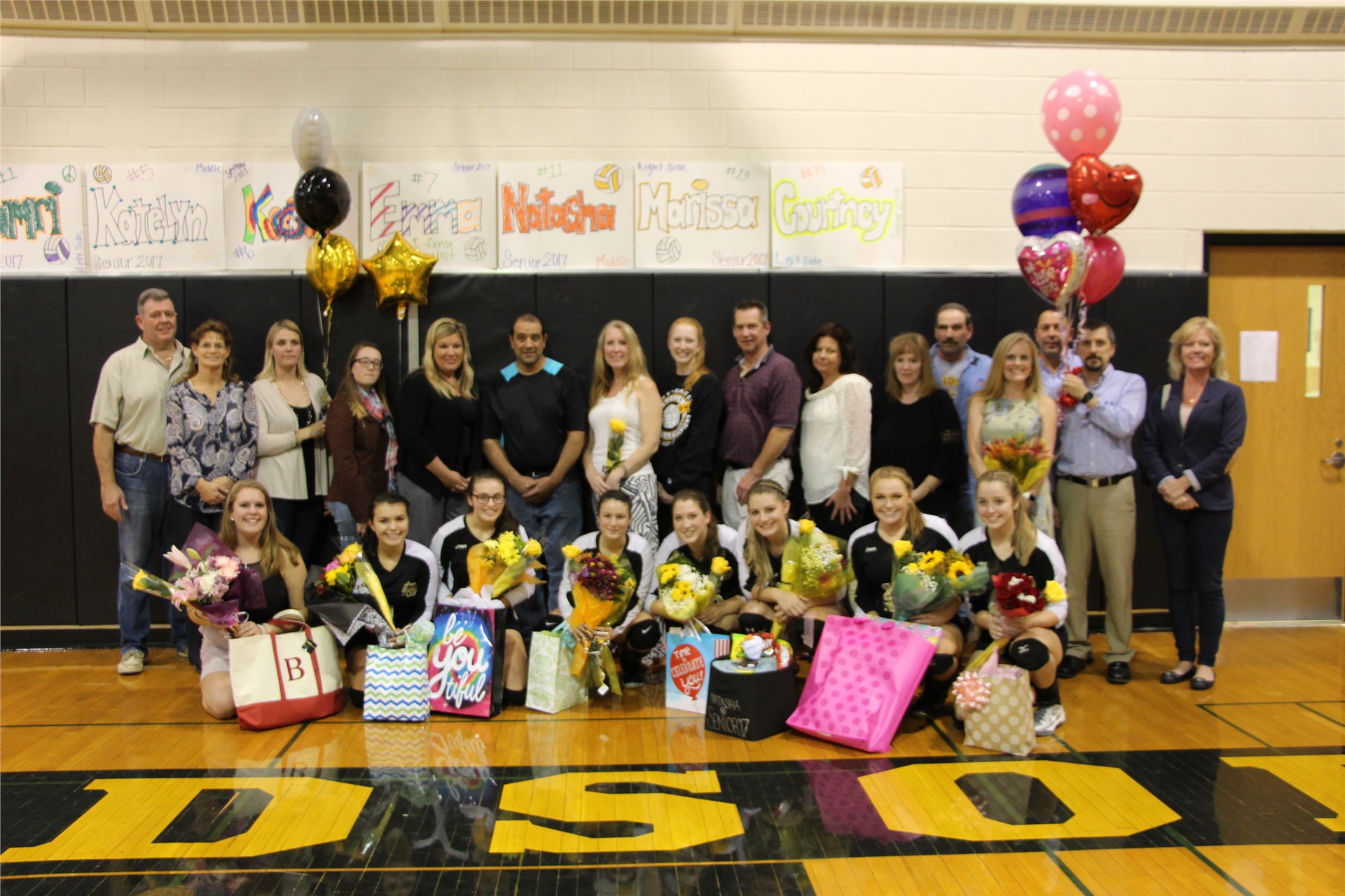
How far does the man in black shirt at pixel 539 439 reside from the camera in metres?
4.74

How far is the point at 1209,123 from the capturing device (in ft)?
17.8

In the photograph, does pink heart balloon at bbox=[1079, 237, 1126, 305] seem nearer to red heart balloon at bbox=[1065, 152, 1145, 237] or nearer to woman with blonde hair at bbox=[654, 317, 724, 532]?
red heart balloon at bbox=[1065, 152, 1145, 237]

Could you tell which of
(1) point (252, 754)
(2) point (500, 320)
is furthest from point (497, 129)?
(1) point (252, 754)

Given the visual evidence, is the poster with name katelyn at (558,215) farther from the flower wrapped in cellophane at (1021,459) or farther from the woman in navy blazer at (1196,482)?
the woman in navy blazer at (1196,482)

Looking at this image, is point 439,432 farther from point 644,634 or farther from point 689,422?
point 644,634

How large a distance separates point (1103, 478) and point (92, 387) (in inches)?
204

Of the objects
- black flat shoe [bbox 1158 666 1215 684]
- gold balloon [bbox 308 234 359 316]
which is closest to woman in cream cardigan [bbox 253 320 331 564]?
gold balloon [bbox 308 234 359 316]

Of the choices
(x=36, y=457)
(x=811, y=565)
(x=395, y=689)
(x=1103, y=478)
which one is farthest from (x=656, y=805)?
(x=36, y=457)

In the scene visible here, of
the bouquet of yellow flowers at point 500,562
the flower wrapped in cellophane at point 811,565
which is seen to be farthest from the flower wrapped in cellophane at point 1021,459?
the bouquet of yellow flowers at point 500,562

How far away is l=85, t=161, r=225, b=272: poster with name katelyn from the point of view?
524cm

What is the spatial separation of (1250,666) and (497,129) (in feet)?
15.5

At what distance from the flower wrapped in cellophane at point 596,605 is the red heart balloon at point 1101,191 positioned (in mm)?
2549

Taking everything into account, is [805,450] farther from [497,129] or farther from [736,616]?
[497,129]

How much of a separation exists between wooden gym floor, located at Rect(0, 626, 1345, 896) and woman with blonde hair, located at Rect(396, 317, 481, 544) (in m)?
1.16
